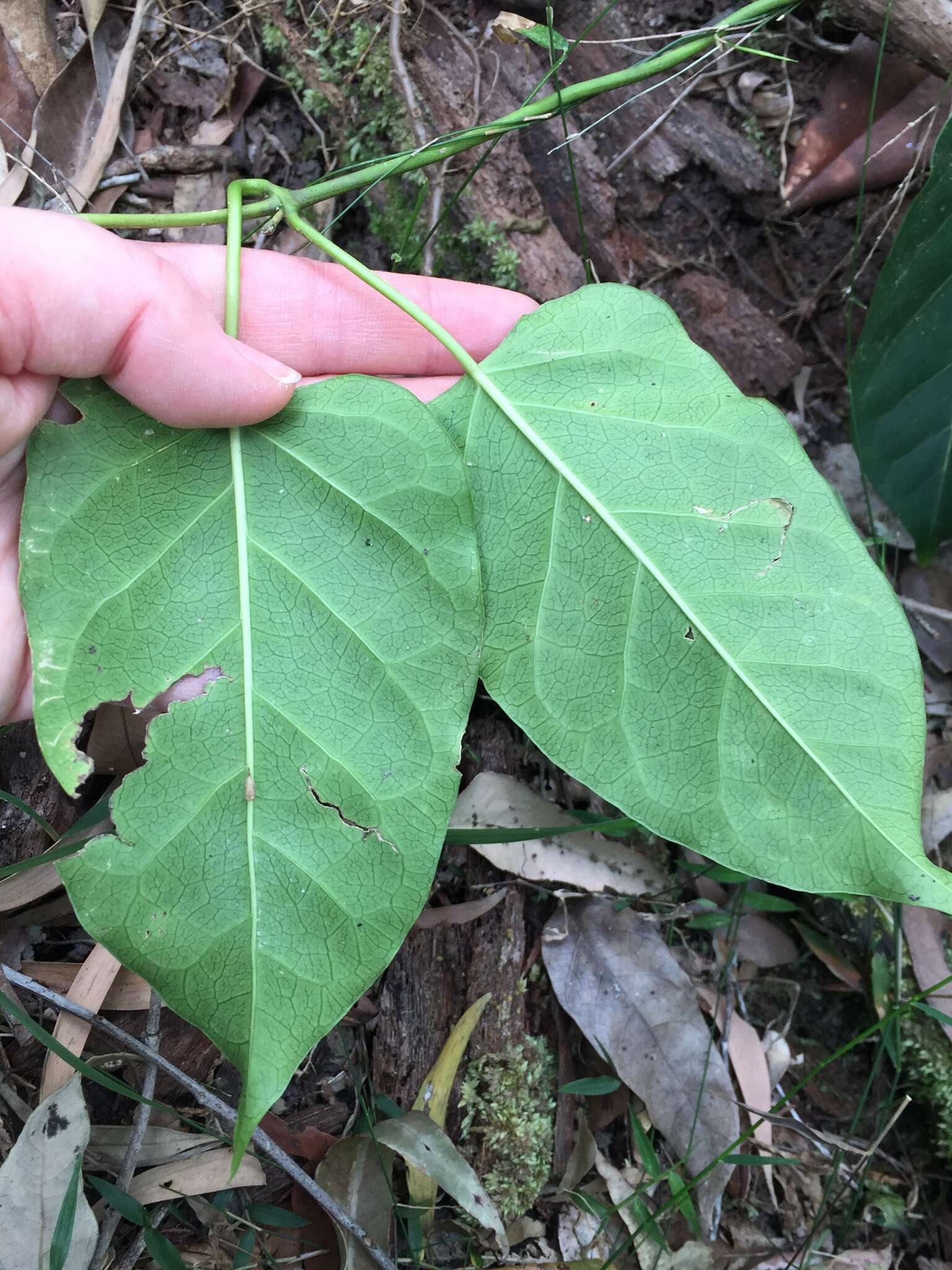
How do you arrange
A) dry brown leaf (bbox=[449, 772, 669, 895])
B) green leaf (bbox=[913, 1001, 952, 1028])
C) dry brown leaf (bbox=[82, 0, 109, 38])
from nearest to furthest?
green leaf (bbox=[913, 1001, 952, 1028]) < dry brown leaf (bbox=[449, 772, 669, 895]) < dry brown leaf (bbox=[82, 0, 109, 38])

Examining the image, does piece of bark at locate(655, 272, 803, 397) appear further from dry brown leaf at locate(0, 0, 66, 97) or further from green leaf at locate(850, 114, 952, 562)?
dry brown leaf at locate(0, 0, 66, 97)

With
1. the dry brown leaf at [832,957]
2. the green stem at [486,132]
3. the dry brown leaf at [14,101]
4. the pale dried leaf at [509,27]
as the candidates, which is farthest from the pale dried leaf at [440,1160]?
the dry brown leaf at [14,101]

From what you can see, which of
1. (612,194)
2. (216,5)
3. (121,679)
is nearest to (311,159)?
(216,5)

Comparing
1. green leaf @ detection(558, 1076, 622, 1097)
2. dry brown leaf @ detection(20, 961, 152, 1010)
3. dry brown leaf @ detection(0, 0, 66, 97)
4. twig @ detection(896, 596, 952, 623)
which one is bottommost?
green leaf @ detection(558, 1076, 622, 1097)

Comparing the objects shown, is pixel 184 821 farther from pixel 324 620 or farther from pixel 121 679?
pixel 324 620

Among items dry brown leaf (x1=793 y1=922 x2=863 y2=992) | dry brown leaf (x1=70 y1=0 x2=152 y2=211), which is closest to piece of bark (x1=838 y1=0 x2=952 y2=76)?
dry brown leaf (x1=70 y1=0 x2=152 y2=211)

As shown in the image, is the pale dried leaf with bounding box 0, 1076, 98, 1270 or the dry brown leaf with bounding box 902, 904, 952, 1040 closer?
the pale dried leaf with bounding box 0, 1076, 98, 1270
